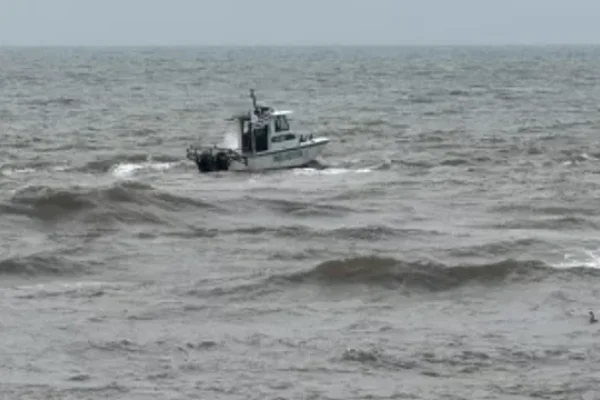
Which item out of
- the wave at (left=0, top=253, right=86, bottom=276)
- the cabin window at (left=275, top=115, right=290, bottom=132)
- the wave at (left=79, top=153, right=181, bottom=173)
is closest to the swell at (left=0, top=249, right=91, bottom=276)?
the wave at (left=0, top=253, right=86, bottom=276)

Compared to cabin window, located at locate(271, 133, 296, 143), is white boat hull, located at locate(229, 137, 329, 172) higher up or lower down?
lower down

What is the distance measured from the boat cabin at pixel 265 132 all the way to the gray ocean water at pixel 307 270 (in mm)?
1207

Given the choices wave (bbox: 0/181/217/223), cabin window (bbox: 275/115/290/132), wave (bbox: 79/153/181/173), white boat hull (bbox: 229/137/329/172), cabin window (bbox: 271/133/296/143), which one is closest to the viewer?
wave (bbox: 0/181/217/223)

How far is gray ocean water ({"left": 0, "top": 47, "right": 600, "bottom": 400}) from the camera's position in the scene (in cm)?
1780

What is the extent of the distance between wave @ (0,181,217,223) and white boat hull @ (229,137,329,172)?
6581 mm

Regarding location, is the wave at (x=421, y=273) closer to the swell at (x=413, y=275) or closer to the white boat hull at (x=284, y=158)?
the swell at (x=413, y=275)

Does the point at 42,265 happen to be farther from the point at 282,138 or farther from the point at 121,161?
the point at 121,161

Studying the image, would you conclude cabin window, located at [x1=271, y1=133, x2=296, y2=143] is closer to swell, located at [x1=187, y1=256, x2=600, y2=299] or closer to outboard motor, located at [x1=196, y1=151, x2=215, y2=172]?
outboard motor, located at [x1=196, y1=151, x2=215, y2=172]

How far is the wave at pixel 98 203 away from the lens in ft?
106

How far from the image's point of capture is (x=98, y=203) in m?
33.4

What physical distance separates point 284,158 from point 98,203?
10.2 meters

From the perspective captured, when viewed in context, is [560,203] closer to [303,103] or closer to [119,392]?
[119,392]

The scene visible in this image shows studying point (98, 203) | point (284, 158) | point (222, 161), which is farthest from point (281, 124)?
point (98, 203)

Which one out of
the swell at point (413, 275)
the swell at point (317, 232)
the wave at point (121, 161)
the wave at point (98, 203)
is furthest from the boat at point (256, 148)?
the swell at point (413, 275)
